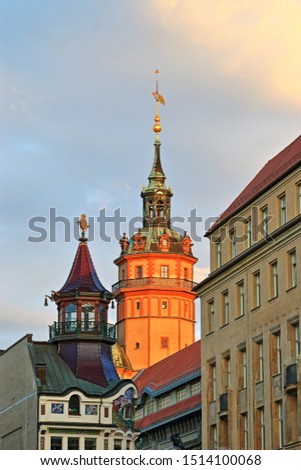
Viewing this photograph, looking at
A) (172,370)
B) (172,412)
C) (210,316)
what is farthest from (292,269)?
(172,370)

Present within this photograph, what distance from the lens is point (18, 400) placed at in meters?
114

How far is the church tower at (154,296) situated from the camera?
176 metres

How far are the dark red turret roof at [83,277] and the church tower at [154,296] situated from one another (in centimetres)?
5921

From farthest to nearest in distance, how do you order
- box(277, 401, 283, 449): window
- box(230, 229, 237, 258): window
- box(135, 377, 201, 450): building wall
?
1. box(135, 377, 201, 450): building wall
2. box(230, 229, 237, 258): window
3. box(277, 401, 283, 449): window

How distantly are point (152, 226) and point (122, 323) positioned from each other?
41.8 feet

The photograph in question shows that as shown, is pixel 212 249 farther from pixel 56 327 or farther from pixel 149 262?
pixel 149 262

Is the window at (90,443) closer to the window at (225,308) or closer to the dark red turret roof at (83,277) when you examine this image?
the dark red turret roof at (83,277)

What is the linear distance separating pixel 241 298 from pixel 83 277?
24227 mm

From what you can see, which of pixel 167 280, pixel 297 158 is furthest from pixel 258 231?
pixel 167 280

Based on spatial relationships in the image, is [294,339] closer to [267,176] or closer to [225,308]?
[225,308]

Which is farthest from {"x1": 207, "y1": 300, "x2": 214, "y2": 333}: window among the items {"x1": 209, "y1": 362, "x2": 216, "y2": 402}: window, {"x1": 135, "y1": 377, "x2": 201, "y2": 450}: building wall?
{"x1": 135, "y1": 377, "x2": 201, "y2": 450}: building wall

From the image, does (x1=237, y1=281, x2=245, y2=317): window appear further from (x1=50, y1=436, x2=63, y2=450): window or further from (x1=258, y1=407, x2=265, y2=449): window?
(x1=50, y1=436, x2=63, y2=450): window

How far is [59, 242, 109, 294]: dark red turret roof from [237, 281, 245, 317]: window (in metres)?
22.5

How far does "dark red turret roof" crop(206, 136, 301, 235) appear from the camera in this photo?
88312 mm
